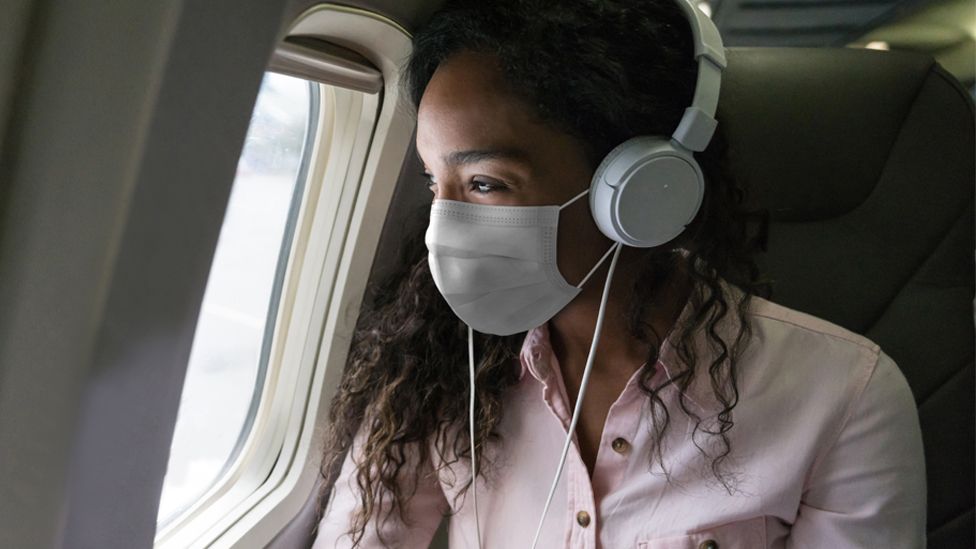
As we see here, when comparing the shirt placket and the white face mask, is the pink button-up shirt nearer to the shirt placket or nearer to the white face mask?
the shirt placket

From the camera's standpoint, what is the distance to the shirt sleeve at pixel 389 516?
1358 mm

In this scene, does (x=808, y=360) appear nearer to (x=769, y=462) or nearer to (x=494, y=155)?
(x=769, y=462)

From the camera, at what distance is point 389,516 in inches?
53.3

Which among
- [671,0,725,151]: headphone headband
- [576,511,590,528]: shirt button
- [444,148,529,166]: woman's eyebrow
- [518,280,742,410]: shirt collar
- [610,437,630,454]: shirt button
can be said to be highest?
[671,0,725,151]: headphone headband

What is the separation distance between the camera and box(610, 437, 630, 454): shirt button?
1.21 metres

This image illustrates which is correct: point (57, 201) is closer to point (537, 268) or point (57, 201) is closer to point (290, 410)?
point (537, 268)

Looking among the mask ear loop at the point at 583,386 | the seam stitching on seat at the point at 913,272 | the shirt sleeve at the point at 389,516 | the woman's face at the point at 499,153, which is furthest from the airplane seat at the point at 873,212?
the mask ear loop at the point at 583,386

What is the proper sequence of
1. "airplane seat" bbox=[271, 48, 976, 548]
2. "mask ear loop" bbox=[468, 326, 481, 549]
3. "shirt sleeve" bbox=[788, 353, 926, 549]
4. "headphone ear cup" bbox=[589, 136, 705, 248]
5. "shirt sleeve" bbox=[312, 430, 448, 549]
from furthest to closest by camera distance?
"airplane seat" bbox=[271, 48, 976, 548]
"shirt sleeve" bbox=[312, 430, 448, 549]
"mask ear loop" bbox=[468, 326, 481, 549]
"shirt sleeve" bbox=[788, 353, 926, 549]
"headphone ear cup" bbox=[589, 136, 705, 248]

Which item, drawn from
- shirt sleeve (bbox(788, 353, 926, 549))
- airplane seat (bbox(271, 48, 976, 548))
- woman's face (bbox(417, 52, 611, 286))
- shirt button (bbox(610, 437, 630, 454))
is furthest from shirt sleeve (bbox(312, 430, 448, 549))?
shirt sleeve (bbox(788, 353, 926, 549))

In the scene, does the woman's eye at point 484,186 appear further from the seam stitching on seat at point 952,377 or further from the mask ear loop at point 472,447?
the seam stitching on seat at point 952,377

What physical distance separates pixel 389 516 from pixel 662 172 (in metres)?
0.74

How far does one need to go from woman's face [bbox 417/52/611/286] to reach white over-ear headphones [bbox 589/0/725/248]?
0.19ft

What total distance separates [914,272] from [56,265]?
5.04 ft

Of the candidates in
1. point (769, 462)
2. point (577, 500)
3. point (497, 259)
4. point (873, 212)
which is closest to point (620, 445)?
point (577, 500)
